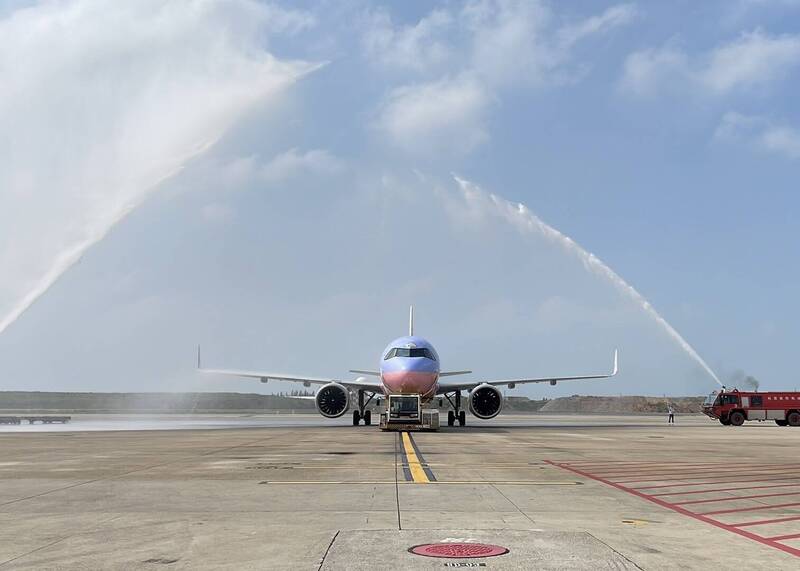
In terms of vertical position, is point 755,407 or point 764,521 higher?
point 755,407

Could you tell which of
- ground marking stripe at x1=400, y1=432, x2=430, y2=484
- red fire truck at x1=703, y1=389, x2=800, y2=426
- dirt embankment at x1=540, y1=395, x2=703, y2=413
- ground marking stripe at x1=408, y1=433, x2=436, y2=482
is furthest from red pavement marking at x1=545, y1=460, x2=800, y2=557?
dirt embankment at x1=540, y1=395, x2=703, y2=413

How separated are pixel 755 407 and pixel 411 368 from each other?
90.6 ft

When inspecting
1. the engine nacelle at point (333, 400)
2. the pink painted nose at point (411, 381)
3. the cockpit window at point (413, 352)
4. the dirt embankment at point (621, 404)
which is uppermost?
the cockpit window at point (413, 352)

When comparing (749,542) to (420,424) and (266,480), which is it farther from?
(420,424)

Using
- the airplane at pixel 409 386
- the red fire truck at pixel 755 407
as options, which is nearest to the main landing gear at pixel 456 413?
the airplane at pixel 409 386

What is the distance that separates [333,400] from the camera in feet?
145

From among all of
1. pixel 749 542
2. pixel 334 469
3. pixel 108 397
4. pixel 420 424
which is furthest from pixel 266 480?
pixel 108 397

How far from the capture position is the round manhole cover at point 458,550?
25.2 feet

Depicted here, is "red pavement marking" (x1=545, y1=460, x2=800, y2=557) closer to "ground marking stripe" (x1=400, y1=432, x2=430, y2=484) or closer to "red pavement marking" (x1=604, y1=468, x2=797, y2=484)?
"red pavement marking" (x1=604, y1=468, x2=797, y2=484)

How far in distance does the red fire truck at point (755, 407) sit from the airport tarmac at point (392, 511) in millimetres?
33532

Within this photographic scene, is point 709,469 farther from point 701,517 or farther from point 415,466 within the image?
point 701,517

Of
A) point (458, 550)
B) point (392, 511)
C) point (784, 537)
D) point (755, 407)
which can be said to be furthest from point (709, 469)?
point (755, 407)

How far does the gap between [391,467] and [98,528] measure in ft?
30.0

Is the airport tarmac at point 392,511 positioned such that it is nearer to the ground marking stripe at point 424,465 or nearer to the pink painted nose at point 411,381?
the ground marking stripe at point 424,465
